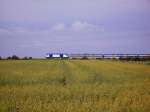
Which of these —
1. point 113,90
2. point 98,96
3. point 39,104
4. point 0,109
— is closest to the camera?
point 0,109

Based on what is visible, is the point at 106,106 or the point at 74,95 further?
the point at 74,95

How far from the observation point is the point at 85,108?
1157cm

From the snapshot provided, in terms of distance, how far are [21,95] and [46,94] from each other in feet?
3.35

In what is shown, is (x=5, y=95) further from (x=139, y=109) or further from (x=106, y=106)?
(x=139, y=109)

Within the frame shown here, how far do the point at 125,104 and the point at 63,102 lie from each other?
84.7 inches

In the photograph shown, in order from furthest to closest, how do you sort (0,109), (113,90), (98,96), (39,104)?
(113,90), (98,96), (39,104), (0,109)

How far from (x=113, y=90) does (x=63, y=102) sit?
418cm

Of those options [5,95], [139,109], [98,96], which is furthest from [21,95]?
[139,109]

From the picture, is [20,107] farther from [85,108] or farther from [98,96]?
[98,96]

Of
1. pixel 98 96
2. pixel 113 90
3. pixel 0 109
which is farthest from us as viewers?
pixel 113 90

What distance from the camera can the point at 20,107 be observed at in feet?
38.5

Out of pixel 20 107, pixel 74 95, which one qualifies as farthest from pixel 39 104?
pixel 74 95

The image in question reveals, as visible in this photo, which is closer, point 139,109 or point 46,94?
point 139,109

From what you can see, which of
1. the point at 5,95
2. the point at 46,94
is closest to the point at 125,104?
the point at 46,94
